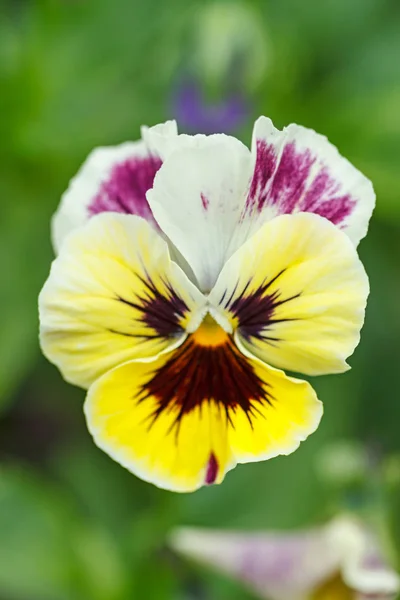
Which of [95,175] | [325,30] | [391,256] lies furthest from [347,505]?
[325,30]

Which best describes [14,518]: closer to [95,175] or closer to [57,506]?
[57,506]

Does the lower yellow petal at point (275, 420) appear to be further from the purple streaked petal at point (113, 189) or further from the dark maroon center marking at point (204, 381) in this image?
the purple streaked petal at point (113, 189)

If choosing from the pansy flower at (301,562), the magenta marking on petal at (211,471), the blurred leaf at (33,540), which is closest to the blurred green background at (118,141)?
the blurred leaf at (33,540)

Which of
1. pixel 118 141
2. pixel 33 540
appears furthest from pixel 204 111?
pixel 33 540

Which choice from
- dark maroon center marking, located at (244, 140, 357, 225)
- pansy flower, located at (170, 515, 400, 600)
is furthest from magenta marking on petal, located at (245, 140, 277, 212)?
pansy flower, located at (170, 515, 400, 600)

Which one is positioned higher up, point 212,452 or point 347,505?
point 212,452

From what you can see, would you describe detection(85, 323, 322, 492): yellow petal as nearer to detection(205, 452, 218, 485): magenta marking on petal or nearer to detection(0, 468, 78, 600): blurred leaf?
detection(205, 452, 218, 485): magenta marking on petal
